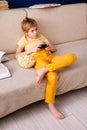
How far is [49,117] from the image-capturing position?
1.85m

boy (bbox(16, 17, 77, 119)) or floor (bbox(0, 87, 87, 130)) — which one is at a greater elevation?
boy (bbox(16, 17, 77, 119))

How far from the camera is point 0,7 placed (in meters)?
2.13

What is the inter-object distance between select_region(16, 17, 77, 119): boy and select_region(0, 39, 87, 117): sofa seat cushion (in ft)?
0.20

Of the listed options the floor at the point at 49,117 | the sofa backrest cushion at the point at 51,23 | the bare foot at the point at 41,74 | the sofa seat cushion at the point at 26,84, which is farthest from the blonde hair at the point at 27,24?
the floor at the point at 49,117

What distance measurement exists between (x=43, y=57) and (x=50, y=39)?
461mm

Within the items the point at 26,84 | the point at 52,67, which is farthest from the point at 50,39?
the point at 26,84

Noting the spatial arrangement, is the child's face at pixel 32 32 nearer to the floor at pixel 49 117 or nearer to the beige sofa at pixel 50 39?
the beige sofa at pixel 50 39

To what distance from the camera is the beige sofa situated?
1.66 metres

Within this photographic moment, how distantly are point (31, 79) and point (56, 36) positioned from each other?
2.71 ft

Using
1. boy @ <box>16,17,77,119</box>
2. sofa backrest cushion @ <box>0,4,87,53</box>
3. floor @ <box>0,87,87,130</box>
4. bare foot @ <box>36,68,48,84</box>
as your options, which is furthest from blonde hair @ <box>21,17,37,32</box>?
floor @ <box>0,87,87,130</box>

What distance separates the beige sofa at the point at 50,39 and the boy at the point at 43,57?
0.06 meters

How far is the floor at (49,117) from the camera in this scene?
5.76ft

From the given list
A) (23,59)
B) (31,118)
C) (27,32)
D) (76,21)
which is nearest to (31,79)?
(23,59)

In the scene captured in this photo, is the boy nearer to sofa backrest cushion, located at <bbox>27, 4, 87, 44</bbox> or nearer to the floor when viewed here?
the floor
